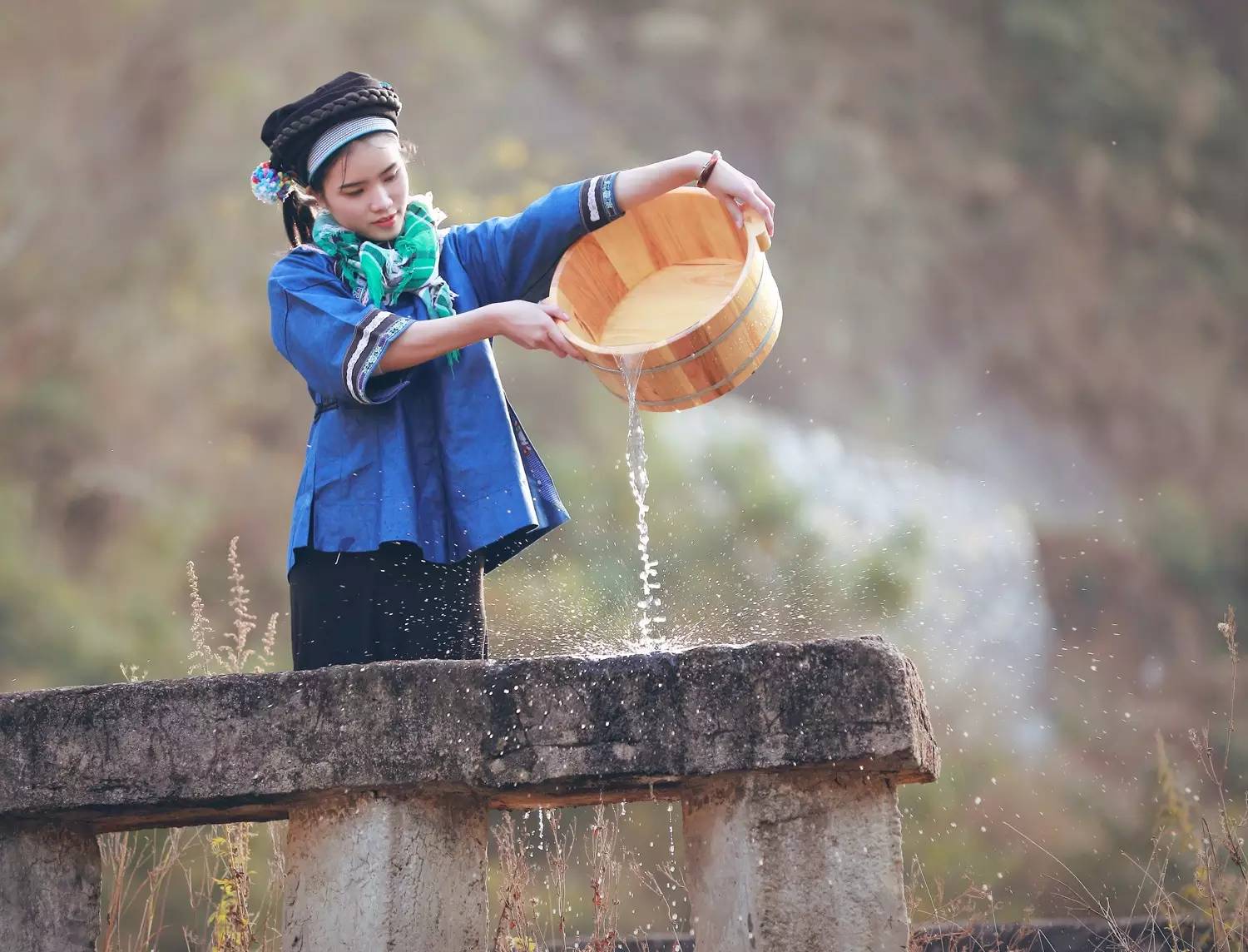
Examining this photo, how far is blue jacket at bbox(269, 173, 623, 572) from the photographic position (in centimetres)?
286

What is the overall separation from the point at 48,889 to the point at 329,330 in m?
1.07

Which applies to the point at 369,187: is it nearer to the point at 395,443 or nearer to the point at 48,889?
the point at 395,443

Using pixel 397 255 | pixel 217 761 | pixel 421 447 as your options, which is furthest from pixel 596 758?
pixel 397 255

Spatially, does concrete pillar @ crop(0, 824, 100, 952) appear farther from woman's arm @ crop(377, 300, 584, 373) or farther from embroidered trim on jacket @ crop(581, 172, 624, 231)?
embroidered trim on jacket @ crop(581, 172, 624, 231)

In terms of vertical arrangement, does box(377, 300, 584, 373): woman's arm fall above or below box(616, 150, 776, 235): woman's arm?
below

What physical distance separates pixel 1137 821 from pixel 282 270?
8.77 meters

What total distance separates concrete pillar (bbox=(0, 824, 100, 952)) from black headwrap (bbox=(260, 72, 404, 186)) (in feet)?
4.23

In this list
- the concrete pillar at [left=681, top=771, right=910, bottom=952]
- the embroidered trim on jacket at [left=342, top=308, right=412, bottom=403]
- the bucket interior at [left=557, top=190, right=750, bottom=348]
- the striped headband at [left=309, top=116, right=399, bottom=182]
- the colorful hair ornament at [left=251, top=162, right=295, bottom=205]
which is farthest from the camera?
the bucket interior at [left=557, top=190, right=750, bottom=348]

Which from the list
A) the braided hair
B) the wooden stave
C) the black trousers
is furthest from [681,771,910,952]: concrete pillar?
the braided hair

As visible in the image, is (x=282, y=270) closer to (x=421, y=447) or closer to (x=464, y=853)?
(x=421, y=447)

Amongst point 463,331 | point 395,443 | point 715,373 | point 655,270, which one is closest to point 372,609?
point 395,443

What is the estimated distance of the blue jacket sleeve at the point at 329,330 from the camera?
2.84 metres

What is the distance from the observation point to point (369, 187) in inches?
118

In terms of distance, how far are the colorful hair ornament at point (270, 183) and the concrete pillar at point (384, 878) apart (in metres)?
1.22
